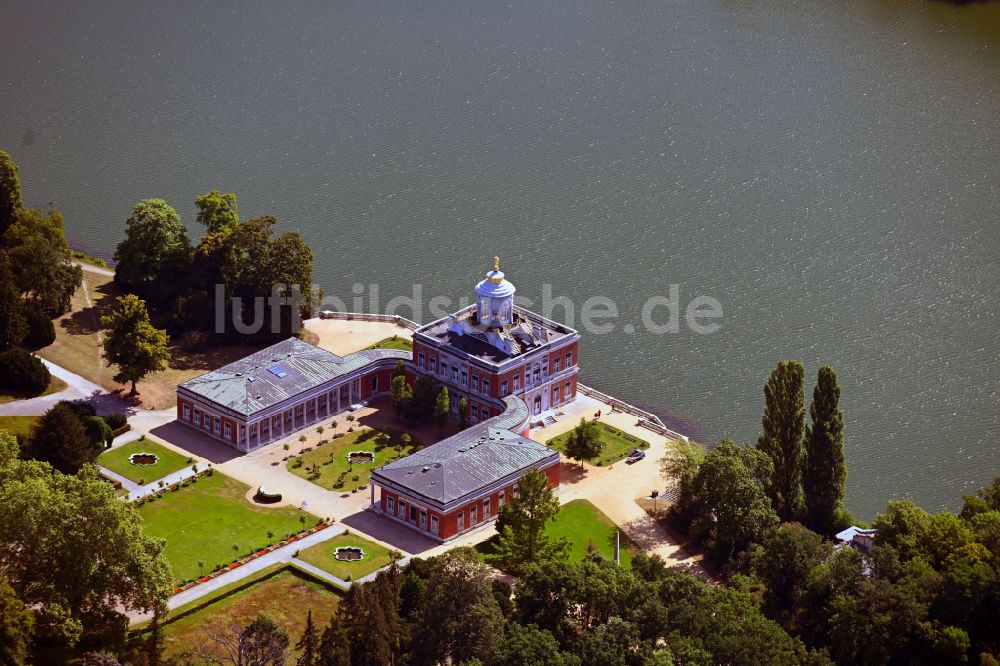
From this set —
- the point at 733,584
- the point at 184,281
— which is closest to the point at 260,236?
the point at 184,281

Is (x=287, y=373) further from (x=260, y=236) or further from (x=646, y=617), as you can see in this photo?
(x=646, y=617)

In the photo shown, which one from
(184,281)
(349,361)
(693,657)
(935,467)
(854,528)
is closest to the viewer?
(693,657)

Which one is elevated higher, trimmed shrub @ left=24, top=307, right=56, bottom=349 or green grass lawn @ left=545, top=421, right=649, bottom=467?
trimmed shrub @ left=24, top=307, right=56, bottom=349

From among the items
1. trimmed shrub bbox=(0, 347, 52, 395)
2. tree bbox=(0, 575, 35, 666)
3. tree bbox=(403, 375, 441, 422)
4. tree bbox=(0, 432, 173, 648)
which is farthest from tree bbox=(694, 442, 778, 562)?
trimmed shrub bbox=(0, 347, 52, 395)

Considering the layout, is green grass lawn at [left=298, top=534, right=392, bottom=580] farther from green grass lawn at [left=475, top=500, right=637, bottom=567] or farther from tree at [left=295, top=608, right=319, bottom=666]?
tree at [left=295, top=608, right=319, bottom=666]

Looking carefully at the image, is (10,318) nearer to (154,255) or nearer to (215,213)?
(154,255)

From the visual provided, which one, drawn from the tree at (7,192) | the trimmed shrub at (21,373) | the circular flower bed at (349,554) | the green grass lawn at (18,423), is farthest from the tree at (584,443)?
the tree at (7,192)
